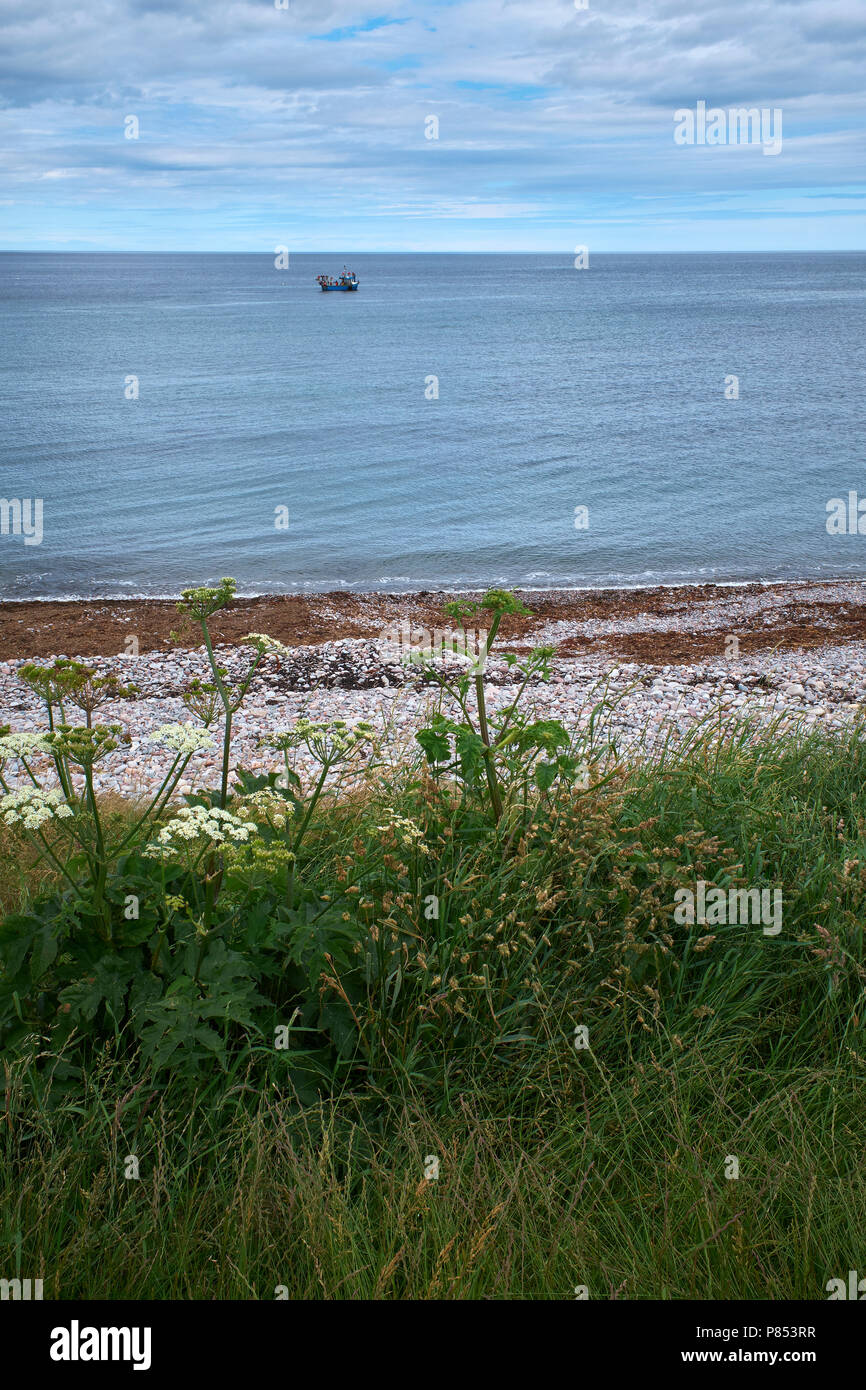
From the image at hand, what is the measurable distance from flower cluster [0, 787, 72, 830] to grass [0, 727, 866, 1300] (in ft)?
2.45

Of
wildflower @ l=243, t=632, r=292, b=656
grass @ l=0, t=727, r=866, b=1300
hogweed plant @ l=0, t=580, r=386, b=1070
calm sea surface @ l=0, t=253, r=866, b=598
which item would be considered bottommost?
grass @ l=0, t=727, r=866, b=1300

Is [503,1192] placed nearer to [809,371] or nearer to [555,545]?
[555,545]

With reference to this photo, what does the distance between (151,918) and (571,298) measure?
13239 cm

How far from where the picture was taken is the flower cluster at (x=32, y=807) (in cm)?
285

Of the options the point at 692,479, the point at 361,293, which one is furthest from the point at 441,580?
the point at 361,293

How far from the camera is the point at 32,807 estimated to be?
2.95 meters

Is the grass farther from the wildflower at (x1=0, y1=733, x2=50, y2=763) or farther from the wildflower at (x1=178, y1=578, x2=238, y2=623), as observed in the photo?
the wildflower at (x1=178, y1=578, x2=238, y2=623)

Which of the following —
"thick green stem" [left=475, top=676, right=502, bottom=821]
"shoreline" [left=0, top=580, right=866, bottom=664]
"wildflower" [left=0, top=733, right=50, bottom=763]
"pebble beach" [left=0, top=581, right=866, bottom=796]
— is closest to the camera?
"wildflower" [left=0, top=733, right=50, bottom=763]

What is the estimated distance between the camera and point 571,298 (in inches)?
4845

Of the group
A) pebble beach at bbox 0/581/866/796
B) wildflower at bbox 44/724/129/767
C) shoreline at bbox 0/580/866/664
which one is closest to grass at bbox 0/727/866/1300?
wildflower at bbox 44/724/129/767

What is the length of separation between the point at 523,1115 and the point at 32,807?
6.28ft

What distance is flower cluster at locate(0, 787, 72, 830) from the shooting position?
2.85m

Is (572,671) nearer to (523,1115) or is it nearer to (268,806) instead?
(268,806)
